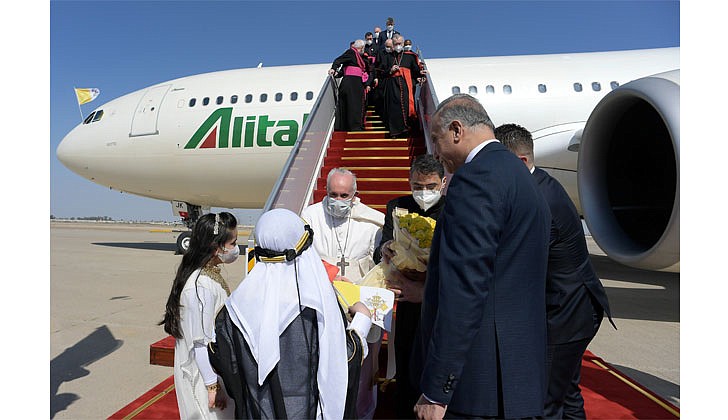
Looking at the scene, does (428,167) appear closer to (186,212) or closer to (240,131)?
(240,131)

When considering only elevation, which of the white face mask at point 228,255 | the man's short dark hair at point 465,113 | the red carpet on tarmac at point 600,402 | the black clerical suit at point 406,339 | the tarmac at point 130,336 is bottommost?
the tarmac at point 130,336

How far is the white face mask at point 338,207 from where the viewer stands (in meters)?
2.77

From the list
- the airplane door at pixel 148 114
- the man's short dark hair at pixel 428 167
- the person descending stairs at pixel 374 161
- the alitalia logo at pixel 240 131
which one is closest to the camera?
the man's short dark hair at pixel 428 167

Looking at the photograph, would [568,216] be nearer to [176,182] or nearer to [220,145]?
[220,145]

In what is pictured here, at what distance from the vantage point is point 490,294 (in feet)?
4.55

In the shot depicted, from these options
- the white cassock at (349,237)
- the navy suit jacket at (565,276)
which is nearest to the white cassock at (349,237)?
the white cassock at (349,237)

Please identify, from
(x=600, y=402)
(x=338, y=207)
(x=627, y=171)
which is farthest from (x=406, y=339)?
(x=627, y=171)

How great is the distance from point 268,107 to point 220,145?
4.19ft

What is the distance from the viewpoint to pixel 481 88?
27.1ft

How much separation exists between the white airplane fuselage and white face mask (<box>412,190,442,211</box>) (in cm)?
574

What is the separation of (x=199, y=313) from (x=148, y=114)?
29.9 feet

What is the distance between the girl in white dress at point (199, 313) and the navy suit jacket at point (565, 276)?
1473 mm

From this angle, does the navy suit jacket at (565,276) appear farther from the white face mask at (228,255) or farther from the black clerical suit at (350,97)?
the black clerical suit at (350,97)

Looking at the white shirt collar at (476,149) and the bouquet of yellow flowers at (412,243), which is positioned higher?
the white shirt collar at (476,149)
